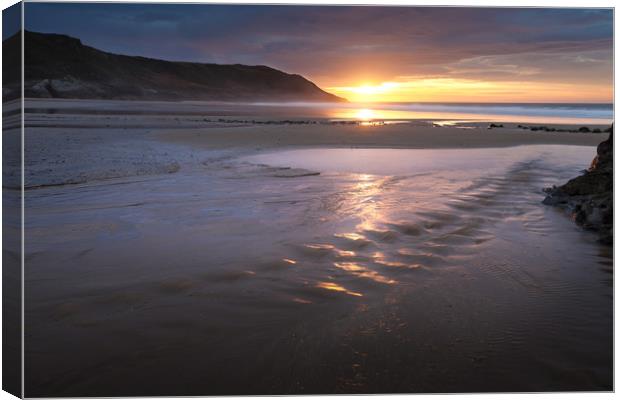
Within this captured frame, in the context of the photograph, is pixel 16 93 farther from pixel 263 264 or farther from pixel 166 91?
pixel 166 91

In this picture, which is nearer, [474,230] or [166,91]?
[474,230]

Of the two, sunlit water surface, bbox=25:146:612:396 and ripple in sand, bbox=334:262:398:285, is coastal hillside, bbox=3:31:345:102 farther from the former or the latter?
ripple in sand, bbox=334:262:398:285

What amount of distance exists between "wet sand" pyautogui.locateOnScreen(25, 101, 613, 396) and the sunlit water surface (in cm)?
1

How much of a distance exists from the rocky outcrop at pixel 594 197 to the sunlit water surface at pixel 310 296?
0.16 meters

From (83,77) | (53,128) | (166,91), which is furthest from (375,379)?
(166,91)

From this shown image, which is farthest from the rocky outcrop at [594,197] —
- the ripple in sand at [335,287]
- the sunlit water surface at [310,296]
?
the ripple in sand at [335,287]

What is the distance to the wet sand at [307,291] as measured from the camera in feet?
8.84

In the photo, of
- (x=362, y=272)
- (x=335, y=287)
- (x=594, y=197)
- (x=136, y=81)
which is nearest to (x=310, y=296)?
(x=335, y=287)

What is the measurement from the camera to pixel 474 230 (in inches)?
195

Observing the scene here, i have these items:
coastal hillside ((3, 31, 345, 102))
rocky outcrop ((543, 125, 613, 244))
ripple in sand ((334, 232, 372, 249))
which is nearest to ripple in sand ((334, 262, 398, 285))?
ripple in sand ((334, 232, 372, 249))

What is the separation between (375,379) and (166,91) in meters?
71.1

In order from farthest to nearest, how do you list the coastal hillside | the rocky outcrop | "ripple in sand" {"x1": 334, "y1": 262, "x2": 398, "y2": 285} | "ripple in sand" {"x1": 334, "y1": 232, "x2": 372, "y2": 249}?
1. the coastal hillside
2. the rocky outcrop
3. "ripple in sand" {"x1": 334, "y1": 232, "x2": 372, "y2": 249}
4. "ripple in sand" {"x1": 334, "y1": 262, "x2": 398, "y2": 285}

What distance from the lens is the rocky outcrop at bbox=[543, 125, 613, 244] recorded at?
5.11 meters

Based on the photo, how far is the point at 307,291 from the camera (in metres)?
3.49
